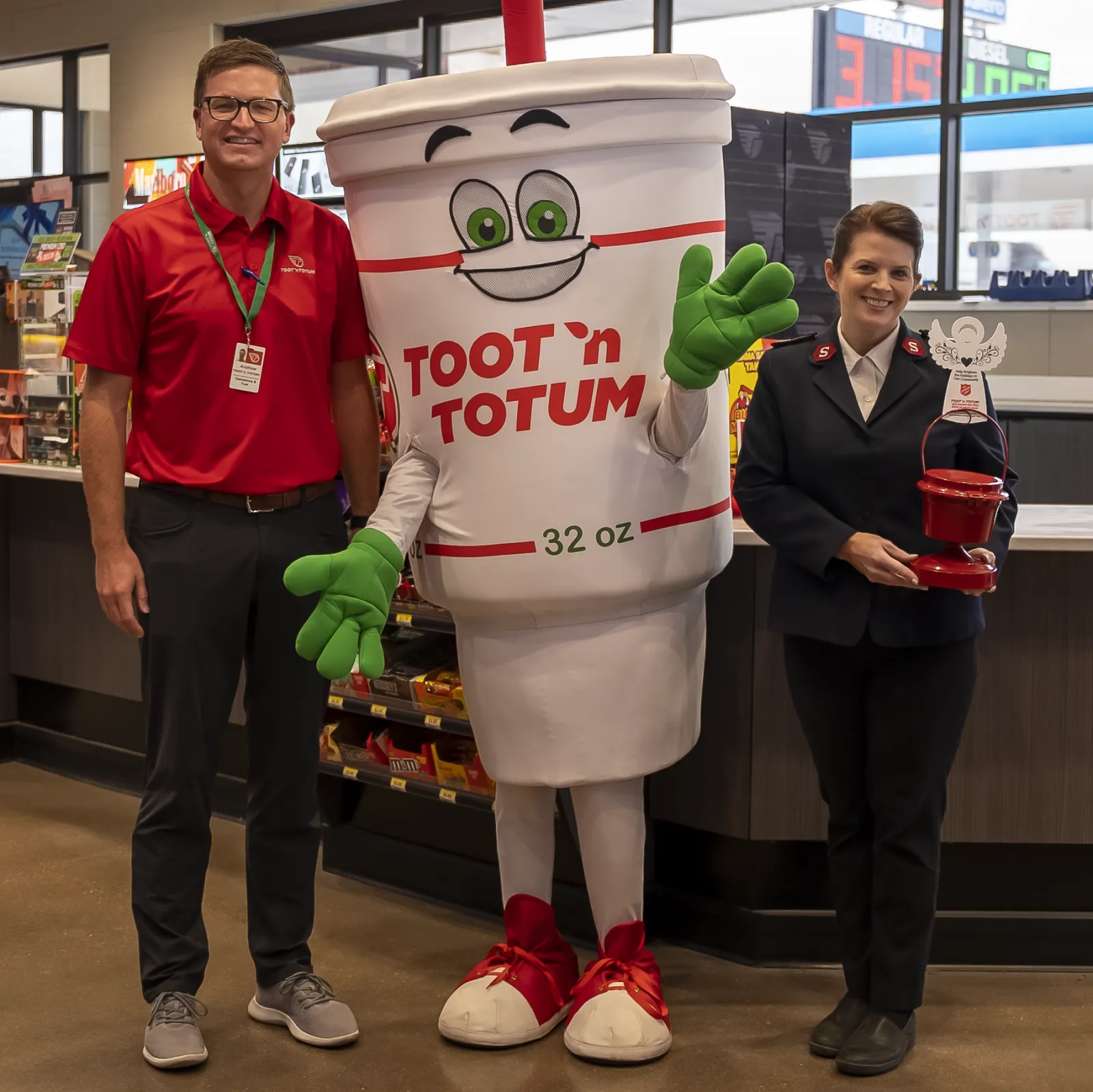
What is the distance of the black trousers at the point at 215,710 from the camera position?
250 centimetres

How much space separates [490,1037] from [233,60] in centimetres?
186

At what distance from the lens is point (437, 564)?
2.53m

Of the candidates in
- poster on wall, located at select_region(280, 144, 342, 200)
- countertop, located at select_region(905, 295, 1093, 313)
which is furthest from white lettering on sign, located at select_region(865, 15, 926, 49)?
poster on wall, located at select_region(280, 144, 342, 200)

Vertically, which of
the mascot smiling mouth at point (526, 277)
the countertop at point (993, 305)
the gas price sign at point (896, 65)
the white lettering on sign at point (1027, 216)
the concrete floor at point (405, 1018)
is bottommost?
the concrete floor at point (405, 1018)

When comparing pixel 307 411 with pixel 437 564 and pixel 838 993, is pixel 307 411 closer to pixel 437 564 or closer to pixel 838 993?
pixel 437 564

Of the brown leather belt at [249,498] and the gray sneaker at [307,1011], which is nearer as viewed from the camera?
the brown leather belt at [249,498]

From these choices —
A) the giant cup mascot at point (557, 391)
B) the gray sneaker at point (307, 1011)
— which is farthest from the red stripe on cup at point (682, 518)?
the gray sneaker at point (307, 1011)

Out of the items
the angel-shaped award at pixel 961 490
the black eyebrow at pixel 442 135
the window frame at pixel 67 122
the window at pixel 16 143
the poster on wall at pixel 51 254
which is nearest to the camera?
the angel-shaped award at pixel 961 490

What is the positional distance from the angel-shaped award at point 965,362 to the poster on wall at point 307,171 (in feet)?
24.1

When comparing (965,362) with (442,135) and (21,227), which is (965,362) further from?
(21,227)

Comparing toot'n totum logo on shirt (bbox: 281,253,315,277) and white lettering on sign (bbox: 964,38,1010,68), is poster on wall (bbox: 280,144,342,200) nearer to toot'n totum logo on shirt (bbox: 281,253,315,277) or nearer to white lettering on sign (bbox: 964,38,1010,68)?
white lettering on sign (bbox: 964,38,1010,68)

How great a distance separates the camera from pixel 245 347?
246 centimetres

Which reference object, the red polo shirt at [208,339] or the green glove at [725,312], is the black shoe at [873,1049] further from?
the red polo shirt at [208,339]

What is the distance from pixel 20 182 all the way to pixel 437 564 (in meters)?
9.99
